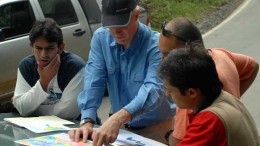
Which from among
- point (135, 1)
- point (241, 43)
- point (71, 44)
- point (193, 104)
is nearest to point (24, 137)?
point (135, 1)

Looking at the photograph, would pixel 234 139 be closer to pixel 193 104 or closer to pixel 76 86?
pixel 193 104

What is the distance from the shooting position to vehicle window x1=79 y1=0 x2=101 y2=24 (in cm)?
781

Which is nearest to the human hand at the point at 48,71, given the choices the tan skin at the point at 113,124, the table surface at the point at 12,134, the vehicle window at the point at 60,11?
the table surface at the point at 12,134

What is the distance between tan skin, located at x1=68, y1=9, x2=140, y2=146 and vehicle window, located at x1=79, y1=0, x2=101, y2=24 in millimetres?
4865

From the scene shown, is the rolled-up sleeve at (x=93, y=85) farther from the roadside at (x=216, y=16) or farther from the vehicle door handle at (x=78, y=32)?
the roadside at (x=216, y=16)

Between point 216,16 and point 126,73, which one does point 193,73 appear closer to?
point 126,73

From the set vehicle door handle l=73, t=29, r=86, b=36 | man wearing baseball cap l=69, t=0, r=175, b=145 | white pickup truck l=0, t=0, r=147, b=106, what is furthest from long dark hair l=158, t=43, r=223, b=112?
vehicle door handle l=73, t=29, r=86, b=36

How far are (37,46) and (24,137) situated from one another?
659 millimetres

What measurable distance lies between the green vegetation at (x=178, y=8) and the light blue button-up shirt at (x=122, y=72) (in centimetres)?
953

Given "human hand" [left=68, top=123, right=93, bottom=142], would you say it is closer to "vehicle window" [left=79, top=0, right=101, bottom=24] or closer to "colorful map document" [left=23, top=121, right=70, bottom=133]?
"colorful map document" [left=23, top=121, right=70, bottom=133]

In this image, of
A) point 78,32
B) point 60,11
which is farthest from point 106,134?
point 60,11

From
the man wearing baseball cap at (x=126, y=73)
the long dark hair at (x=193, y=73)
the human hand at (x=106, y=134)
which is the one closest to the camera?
the long dark hair at (x=193, y=73)

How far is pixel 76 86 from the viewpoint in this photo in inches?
128

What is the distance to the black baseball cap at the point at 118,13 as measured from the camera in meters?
2.82
